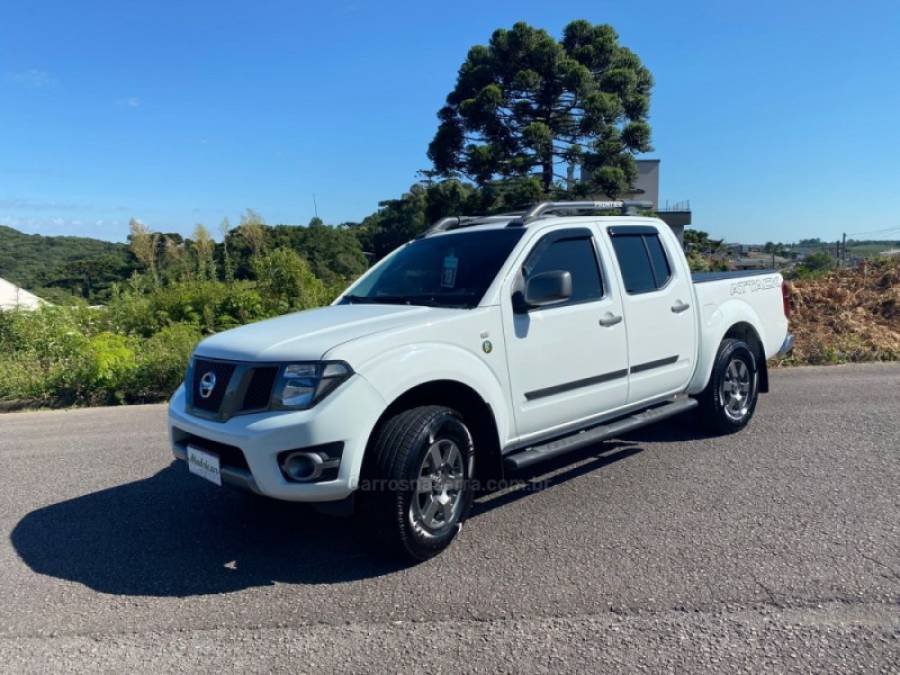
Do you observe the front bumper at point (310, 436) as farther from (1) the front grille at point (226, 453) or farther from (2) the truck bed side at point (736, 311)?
(2) the truck bed side at point (736, 311)

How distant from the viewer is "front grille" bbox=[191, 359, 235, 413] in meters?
3.56

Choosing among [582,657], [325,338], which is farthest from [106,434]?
[582,657]

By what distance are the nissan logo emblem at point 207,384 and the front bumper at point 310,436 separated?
1.21 ft

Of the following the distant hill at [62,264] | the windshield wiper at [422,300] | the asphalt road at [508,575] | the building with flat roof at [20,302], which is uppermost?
the distant hill at [62,264]

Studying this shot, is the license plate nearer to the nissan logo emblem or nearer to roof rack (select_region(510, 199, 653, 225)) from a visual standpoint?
the nissan logo emblem

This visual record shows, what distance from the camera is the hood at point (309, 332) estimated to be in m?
3.38

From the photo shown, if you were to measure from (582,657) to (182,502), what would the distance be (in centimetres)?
320

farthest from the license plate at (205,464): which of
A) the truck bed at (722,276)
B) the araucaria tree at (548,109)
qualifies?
the araucaria tree at (548,109)

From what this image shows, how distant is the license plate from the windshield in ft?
5.17

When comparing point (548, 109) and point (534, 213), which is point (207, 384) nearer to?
point (534, 213)

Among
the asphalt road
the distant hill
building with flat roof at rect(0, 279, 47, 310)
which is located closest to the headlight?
the asphalt road

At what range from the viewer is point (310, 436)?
3.17m

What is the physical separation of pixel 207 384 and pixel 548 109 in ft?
80.1

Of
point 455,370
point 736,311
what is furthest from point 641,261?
point 455,370
